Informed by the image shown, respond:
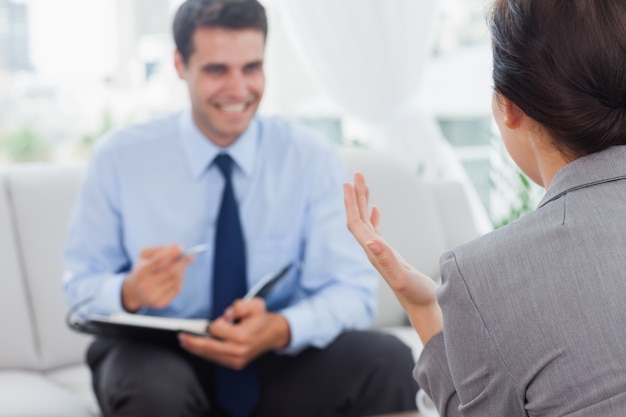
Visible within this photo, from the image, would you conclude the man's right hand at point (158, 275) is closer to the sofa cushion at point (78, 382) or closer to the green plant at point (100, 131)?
the sofa cushion at point (78, 382)

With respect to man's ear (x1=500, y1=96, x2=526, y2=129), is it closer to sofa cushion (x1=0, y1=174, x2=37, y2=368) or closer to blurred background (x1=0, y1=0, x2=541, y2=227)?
sofa cushion (x1=0, y1=174, x2=37, y2=368)

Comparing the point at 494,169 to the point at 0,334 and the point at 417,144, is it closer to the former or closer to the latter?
the point at 417,144

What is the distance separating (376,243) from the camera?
115 cm

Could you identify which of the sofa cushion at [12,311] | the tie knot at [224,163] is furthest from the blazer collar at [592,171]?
the sofa cushion at [12,311]

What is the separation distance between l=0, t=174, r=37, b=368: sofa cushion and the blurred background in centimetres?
127

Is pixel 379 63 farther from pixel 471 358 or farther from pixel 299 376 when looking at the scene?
pixel 471 358

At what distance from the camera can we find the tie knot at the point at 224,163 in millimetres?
2209

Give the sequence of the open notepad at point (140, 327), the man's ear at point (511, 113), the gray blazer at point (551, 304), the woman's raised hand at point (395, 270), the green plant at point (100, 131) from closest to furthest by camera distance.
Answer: the gray blazer at point (551, 304) < the man's ear at point (511, 113) < the woman's raised hand at point (395, 270) < the open notepad at point (140, 327) < the green plant at point (100, 131)

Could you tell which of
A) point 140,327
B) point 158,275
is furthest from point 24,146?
point 140,327

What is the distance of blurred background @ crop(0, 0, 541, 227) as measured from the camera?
338 centimetres

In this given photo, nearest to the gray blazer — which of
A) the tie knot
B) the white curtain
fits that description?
the tie knot

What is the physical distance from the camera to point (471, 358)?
3.24 ft

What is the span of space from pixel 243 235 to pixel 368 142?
1404mm

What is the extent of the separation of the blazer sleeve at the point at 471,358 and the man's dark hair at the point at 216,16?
53.0 inches
